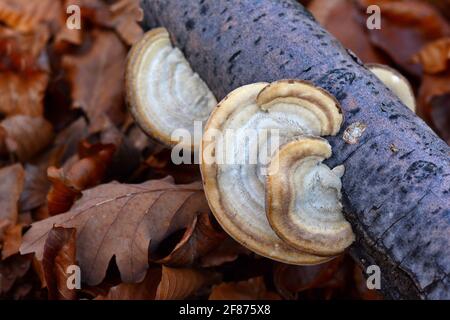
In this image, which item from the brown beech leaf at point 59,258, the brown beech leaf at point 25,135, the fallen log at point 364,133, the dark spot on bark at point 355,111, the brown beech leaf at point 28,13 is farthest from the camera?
the brown beech leaf at point 28,13

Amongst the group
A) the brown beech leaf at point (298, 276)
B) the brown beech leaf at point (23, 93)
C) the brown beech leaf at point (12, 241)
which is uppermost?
the brown beech leaf at point (23, 93)

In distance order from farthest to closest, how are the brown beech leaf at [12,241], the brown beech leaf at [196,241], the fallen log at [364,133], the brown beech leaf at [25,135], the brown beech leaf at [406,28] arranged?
the brown beech leaf at [406,28]
the brown beech leaf at [25,135]
the brown beech leaf at [12,241]
the brown beech leaf at [196,241]
the fallen log at [364,133]

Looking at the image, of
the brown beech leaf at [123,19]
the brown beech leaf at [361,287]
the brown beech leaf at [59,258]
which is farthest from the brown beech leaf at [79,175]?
the brown beech leaf at [361,287]

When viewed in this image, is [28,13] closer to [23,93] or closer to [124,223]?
[23,93]

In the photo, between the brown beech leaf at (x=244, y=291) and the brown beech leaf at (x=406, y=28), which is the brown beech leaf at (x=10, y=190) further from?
the brown beech leaf at (x=406, y=28)

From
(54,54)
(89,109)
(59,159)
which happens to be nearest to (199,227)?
(59,159)

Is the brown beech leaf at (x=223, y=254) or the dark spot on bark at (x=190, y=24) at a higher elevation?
Answer: the dark spot on bark at (x=190, y=24)

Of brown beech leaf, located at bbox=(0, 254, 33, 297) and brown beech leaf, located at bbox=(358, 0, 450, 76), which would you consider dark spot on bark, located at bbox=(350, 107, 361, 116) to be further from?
brown beech leaf, located at bbox=(358, 0, 450, 76)

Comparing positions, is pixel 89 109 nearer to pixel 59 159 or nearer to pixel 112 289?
pixel 59 159
